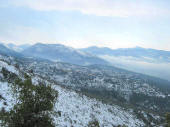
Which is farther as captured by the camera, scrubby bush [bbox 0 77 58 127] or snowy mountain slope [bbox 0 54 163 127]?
snowy mountain slope [bbox 0 54 163 127]

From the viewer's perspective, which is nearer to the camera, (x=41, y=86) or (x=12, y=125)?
(x=12, y=125)

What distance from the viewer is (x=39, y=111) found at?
1471 cm

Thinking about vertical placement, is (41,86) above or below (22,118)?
above

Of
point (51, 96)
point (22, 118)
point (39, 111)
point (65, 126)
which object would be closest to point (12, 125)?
point (22, 118)

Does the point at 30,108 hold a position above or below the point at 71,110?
above

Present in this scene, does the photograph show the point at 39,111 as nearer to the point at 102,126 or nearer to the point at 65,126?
the point at 65,126

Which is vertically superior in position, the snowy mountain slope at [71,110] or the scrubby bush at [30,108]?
the scrubby bush at [30,108]

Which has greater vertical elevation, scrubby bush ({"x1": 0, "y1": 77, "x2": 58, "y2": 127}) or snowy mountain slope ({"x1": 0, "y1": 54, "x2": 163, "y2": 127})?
scrubby bush ({"x1": 0, "y1": 77, "x2": 58, "y2": 127})

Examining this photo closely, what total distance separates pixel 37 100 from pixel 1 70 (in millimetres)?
36865

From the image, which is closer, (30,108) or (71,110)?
(30,108)

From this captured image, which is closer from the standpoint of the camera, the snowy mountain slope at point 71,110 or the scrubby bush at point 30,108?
the scrubby bush at point 30,108

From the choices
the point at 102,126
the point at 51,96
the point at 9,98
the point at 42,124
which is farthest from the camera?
the point at 102,126

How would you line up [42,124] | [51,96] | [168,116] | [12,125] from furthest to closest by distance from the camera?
[168,116], [51,96], [42,124], [12,125]

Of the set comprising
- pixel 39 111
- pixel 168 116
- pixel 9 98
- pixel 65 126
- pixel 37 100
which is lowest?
pixel 65 126
